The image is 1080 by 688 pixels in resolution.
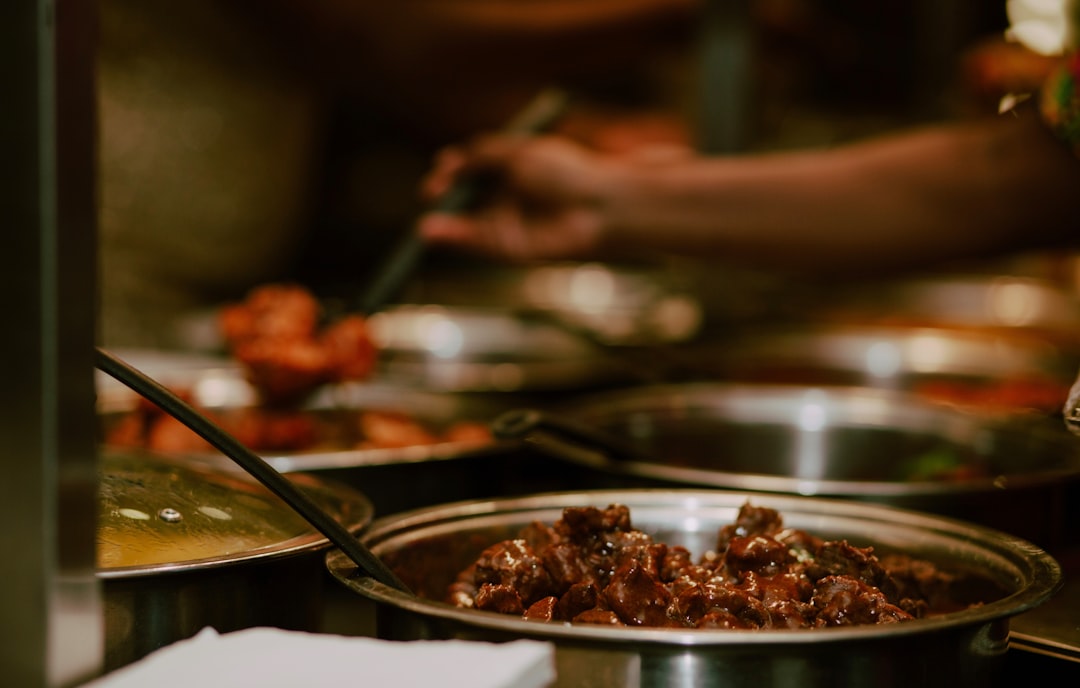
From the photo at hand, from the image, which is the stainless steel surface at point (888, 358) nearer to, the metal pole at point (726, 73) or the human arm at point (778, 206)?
the human arm at point (778, 206)

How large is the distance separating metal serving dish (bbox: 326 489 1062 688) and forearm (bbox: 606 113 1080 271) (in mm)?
1304

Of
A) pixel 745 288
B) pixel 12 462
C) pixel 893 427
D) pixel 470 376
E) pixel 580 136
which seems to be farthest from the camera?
pixel 580 136

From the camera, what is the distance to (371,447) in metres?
1.95

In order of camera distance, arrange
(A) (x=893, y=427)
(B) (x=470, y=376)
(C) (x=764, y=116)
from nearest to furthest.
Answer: (A) (x=893, y=427)
(B) (x=470, y=376)
(C) (x=764, y=116)

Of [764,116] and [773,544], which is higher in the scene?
[764,116]

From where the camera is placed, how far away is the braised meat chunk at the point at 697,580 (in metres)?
0.99

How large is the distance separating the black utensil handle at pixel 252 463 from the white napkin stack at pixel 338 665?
0.15m

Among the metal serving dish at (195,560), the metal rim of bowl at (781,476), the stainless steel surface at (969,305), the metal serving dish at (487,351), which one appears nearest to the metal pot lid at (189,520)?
the metal serving dish at (195,560)

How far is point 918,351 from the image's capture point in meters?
2.94

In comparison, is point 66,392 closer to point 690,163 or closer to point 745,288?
point 690,163

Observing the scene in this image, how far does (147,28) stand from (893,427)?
2053 mm

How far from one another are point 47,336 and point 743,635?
1.60 feet

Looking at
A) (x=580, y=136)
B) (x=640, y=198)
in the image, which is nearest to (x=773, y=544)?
(x=640, y=198)

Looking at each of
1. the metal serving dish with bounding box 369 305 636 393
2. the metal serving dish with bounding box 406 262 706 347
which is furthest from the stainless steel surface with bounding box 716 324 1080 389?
the metal serving dish with bounding box 369 305 636 393
